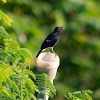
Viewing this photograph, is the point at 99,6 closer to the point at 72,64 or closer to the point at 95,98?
the point at 72,64

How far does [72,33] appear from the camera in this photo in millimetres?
15438

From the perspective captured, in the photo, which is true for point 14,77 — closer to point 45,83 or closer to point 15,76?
point 15,76

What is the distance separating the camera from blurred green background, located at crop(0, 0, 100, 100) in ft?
47.8

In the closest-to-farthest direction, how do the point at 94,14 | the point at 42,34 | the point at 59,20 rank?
the point at 42,34, the point at 59,20, the point at 94,14

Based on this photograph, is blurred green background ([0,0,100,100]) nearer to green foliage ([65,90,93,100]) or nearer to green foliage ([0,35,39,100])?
green foliage ([65,90,93,100])

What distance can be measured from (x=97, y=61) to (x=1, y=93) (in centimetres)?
1353

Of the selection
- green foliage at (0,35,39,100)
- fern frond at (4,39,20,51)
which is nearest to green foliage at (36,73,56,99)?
green foliage at (0,35,39,100)

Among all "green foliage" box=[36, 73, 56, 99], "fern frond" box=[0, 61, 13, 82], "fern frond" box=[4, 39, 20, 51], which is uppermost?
"fern frond" box=[4, 39, 20, 51]

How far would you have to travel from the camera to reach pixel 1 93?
3117 millimetres

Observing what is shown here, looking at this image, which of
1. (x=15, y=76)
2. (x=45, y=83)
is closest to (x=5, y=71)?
(x=15, y=76)

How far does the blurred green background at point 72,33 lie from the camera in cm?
1457

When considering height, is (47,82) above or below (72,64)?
below

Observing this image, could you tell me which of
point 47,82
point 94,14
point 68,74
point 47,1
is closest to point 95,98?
point 68,74

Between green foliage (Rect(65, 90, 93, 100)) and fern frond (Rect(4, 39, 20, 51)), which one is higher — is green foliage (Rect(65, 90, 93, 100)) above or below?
below
